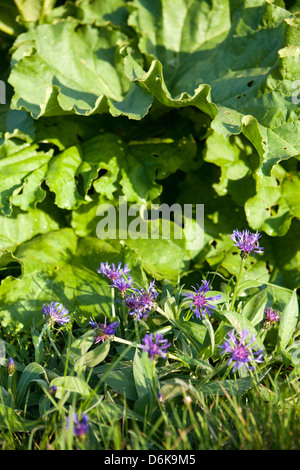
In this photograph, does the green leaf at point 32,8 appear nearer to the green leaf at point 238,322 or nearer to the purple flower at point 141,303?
the purple flower at point 141,303

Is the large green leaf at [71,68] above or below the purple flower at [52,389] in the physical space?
above

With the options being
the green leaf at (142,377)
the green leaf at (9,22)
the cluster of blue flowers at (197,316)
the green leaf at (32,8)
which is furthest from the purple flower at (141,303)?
the green leaf at (9,22)

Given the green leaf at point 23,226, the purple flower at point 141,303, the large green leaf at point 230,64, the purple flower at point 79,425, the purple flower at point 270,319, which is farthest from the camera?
the green leaf at point 23,226

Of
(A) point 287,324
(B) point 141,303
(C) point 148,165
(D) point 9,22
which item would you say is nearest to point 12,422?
(B) point 141,303

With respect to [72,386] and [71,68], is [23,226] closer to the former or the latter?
[71,68]

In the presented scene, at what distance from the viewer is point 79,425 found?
4.93ft

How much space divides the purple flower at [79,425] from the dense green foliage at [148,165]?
1.12ft

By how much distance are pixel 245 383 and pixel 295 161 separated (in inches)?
64.5

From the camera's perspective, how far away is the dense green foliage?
225 centimetres

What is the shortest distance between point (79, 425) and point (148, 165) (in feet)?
5.60

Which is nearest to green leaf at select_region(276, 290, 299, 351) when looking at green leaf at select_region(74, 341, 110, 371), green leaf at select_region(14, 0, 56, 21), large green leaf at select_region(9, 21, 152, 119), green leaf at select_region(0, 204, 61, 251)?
green leaf at select_region(74, 341, 110, 371)

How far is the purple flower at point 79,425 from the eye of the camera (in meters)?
1.47

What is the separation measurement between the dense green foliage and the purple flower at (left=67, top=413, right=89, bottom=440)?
1.12 ft

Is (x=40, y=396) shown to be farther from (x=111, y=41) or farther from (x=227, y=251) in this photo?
(x=111, y=41)
